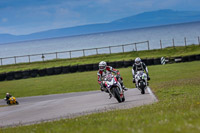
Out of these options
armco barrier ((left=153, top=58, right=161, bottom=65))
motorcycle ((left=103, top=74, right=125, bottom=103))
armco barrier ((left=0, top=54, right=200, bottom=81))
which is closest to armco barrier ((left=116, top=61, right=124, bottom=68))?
armco barrier ((left=0, top=54, right=200, bottom=81))

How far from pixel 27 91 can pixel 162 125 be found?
24741 mm

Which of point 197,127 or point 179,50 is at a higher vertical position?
point 179,50

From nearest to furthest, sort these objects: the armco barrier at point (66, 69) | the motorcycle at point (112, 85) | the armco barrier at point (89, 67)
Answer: the motorcycle at point (112, 85) → the armco barrier at point (89, 67) → the armco barrier at point (66, 69)

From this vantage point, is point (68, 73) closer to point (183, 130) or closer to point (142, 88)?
point (142, 88)

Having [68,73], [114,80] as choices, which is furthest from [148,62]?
Answer: [114,80]

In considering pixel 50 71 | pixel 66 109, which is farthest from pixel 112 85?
pixel 50 71

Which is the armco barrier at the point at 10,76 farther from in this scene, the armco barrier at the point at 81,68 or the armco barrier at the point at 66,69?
the armco barrier at the point at 81,68

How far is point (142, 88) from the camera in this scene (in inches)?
752

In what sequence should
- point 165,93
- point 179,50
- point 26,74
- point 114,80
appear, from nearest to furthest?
point 114,80, point 165,93, point 26,74, point 179,50

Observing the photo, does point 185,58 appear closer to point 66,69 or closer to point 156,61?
point 156,61

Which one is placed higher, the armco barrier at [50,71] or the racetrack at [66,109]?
the armco barrier at [50,71]

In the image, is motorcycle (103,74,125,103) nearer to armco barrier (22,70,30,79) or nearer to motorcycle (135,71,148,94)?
motorcycle (135,71,148,94)

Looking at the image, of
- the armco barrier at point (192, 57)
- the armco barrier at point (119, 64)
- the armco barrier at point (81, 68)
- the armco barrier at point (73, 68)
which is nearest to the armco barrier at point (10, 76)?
the armco barrier at point (73, 68)

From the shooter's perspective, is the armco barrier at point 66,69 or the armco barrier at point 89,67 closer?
the armco barrier at point 66,69
